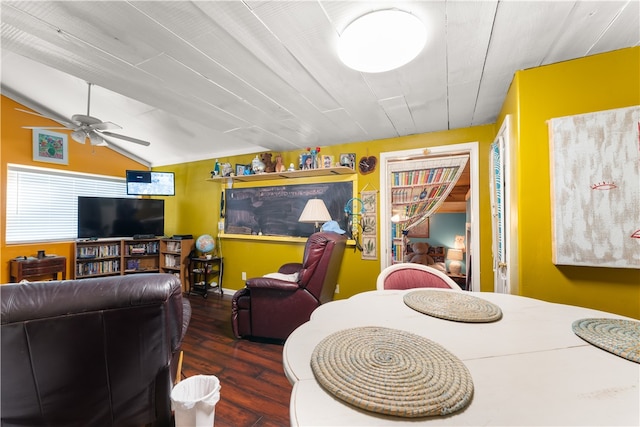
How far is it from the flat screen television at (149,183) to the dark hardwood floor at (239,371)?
240 centimetres

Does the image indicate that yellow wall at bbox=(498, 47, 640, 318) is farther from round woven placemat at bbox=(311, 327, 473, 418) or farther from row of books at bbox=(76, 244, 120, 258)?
row of books at bbox=(76, 244, 120, 258)

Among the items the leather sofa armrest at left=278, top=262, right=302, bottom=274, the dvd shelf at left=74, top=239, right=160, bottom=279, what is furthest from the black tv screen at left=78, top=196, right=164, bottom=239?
the leather sofa armrest at left=278, top=262, right=302, bottom=274

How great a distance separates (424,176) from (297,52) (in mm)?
2081

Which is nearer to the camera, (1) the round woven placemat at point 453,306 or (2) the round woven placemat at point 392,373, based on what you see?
(2) the round woven placemat at point 392,373

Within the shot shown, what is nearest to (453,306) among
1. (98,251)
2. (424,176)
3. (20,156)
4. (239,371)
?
(239,371)

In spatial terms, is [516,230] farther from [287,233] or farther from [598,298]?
[287,233]

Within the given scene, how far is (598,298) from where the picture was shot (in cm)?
145

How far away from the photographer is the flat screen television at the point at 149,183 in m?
4.09

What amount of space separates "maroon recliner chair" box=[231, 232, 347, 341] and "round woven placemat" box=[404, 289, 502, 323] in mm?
1129

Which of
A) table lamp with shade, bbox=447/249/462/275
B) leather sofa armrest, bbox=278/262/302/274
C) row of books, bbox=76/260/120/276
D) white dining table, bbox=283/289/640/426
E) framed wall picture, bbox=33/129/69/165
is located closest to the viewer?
white dining table, bbox=283/289/640/426

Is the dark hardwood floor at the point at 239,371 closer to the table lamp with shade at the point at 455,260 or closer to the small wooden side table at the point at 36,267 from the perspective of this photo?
the small wooden side table at the point at 36,267

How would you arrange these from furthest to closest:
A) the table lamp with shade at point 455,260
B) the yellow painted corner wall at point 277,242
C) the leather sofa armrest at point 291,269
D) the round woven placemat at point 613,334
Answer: the table lamp with shade at point 455,260
the leather sofa armrest at point 291,269
the yellow painted corner wall at point 277,242
the round woven placemat at point 613,334

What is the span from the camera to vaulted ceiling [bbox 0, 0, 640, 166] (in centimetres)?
120

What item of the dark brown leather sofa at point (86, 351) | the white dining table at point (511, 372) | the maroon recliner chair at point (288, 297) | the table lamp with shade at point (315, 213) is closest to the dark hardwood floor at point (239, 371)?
the maroon recliner chair at point (288, 297)
